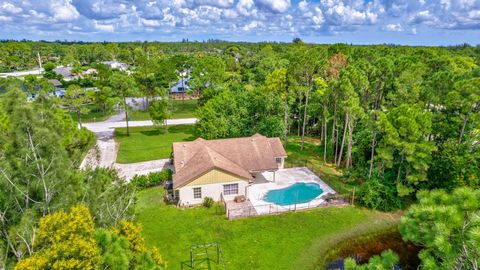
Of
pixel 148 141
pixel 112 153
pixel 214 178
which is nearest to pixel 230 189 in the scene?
pixel 214 178

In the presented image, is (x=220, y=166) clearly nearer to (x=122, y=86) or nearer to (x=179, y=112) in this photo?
(x=122, y=86)

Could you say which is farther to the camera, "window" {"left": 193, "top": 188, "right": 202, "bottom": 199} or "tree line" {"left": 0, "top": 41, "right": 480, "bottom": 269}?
"window" {"left": 193, "top": 188, "right": 202, "bottom": 199}

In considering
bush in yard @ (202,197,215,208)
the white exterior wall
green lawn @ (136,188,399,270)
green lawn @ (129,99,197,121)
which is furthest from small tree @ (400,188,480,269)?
green lawn @ (129,99,197,121)

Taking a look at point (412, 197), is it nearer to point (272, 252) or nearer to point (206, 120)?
point (272, 252)

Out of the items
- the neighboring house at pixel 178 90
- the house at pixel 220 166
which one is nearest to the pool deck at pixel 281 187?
the house at pixel 220 166

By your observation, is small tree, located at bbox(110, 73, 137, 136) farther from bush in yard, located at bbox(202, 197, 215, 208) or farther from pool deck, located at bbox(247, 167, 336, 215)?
bush in yard, located at bbox(202, 197, 215, 208)

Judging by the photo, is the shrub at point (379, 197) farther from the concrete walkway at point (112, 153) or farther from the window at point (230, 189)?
the concrete walkway at point (112, 153)

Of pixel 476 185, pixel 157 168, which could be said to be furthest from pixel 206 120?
pixel 476 185
